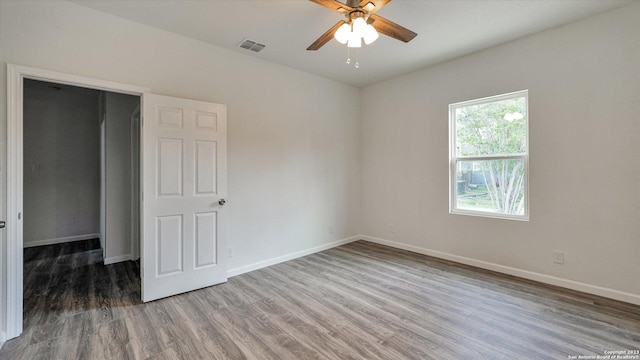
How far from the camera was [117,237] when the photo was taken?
4.07m

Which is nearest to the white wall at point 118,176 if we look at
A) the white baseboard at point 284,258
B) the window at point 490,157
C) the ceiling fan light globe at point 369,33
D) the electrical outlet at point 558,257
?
the white baseboard at point 284,258

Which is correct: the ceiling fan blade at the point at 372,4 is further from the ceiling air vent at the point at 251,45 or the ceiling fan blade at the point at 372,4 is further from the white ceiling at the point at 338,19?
the ceiling air vent at the point at 251,45

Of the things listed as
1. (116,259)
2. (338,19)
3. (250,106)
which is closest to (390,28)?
(338,19)

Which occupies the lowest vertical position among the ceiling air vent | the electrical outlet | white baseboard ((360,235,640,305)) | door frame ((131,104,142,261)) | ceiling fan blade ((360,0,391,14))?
white baseboard ((360,235,640,305))

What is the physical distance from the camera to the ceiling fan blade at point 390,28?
6.91ft

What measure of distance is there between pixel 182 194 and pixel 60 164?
412cm

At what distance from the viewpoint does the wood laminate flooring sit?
2002 millimetres

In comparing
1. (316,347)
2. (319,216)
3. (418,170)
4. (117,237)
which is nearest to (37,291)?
(117,237)

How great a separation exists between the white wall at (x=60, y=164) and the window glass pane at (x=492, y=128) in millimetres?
6677

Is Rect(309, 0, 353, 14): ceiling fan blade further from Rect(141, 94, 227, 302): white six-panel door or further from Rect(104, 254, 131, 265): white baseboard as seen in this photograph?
Rect(104, 254, 131, 265): white baseboard

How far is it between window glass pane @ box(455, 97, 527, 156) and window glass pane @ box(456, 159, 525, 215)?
16cm

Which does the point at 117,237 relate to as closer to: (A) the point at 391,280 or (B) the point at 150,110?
(B) the point at 150,110

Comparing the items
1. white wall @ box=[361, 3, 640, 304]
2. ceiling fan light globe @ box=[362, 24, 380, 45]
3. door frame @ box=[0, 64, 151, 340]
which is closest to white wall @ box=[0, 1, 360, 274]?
door frame @ box=[0, 64, 151, 340]

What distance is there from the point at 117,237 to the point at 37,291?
1153 millimetres
